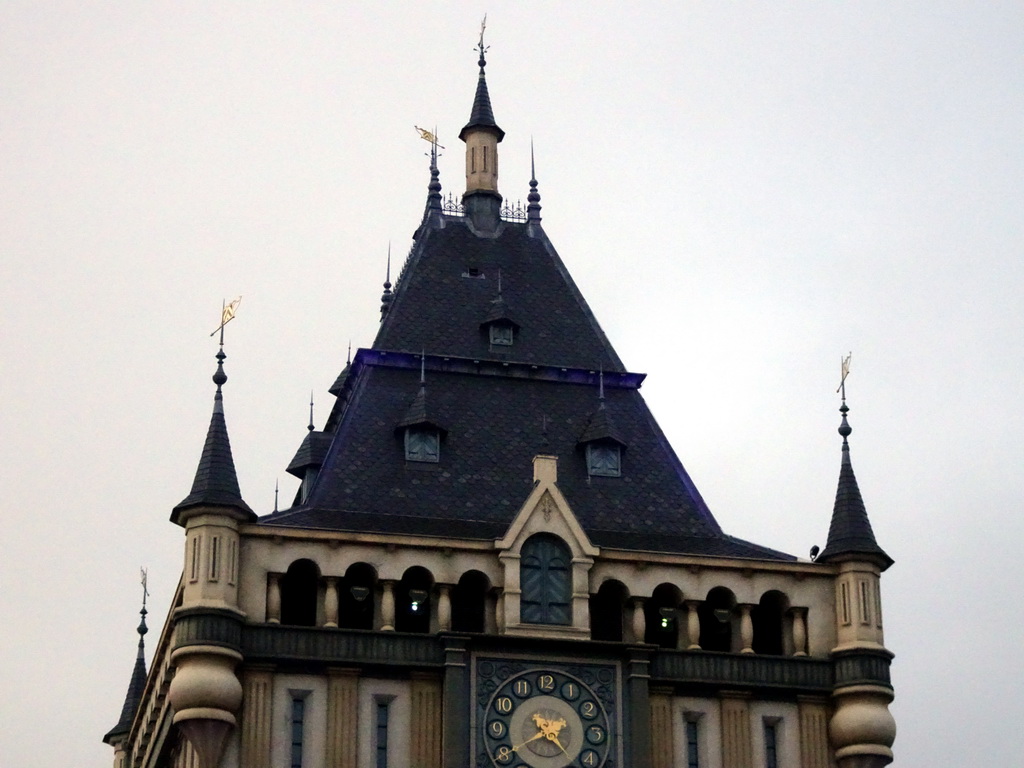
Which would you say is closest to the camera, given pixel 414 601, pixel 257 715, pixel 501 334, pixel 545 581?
pixel 257 715

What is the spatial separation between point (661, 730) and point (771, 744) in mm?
2991

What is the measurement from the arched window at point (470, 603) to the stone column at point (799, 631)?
796 centimetres

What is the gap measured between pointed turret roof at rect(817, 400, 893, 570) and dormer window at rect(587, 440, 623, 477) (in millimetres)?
5892

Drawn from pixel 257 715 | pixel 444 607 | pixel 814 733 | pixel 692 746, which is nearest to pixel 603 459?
pixel 444 607

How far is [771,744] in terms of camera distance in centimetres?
7344

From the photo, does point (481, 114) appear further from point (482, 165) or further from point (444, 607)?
point (444, 607)

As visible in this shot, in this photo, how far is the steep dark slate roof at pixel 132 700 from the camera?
305ft

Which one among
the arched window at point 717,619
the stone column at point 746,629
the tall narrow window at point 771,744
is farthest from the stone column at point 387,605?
the tall narrow window at point 771,744

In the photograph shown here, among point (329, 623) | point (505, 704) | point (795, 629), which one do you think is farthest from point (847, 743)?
point (329, 623)

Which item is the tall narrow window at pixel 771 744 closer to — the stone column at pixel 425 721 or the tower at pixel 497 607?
the tower at pixel 497 607

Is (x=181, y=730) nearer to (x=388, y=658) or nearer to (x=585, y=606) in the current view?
(x=388, y=658)

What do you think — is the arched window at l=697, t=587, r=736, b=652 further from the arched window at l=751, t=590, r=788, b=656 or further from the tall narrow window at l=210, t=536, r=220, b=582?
the tall narrow window at l=210, t=536, r=220, b=582

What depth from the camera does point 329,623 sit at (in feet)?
235

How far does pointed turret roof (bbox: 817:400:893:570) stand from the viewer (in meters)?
74.8
